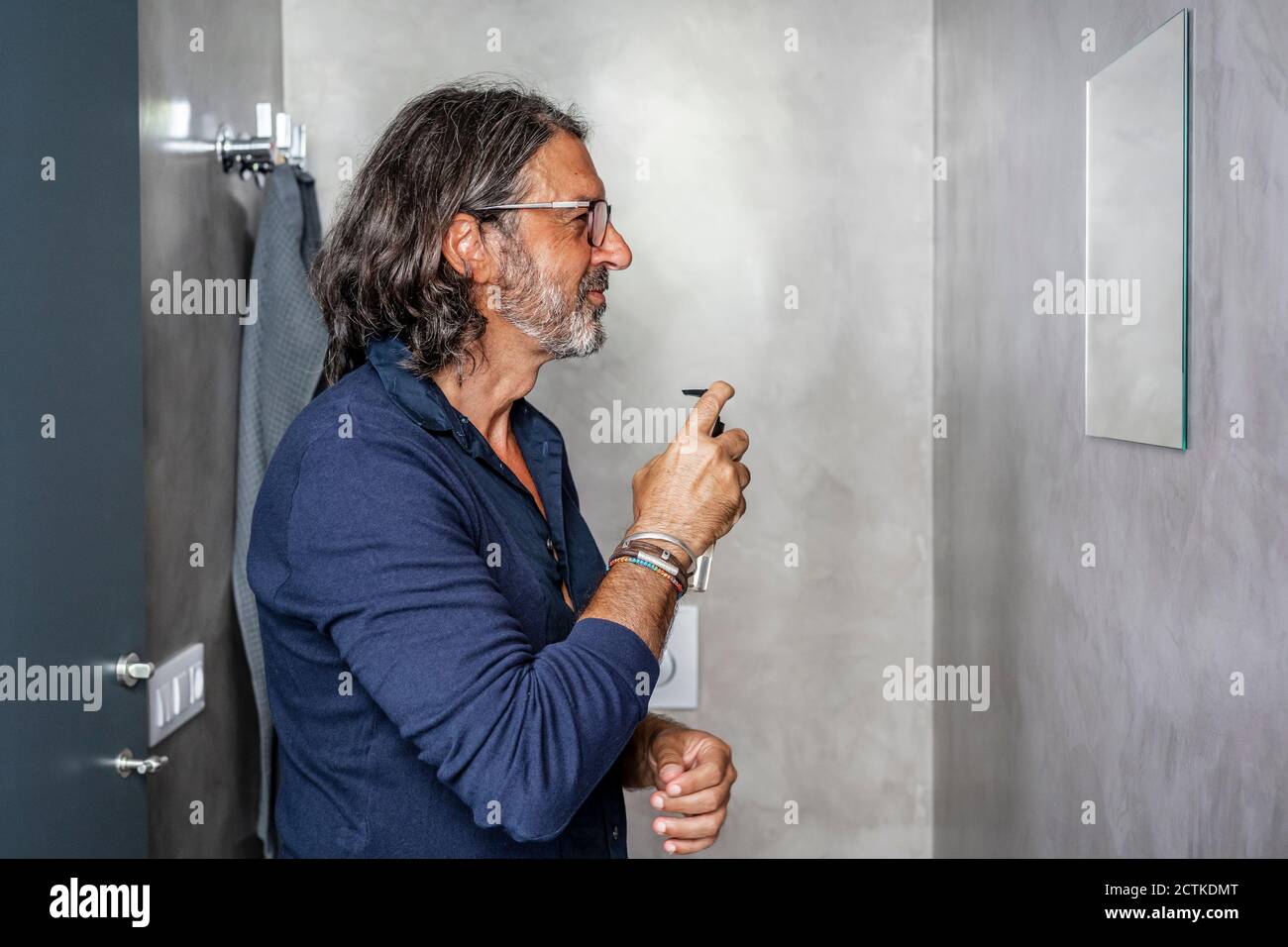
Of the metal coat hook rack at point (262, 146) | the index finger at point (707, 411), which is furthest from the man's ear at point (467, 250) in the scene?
the metal coat hook rack at point (262, 146)

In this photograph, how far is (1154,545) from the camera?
113cm

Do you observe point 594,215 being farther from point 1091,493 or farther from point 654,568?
point 1091,493

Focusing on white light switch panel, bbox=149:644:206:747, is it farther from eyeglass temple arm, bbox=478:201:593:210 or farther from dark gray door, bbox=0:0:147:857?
eyeglass temple arm, bbox=478:201:593:210

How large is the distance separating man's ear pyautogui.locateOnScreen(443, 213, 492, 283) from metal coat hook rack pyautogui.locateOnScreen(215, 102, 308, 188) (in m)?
0.71

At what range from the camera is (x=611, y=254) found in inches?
44.5

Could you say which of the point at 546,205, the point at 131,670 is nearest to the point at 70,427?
the point at 131,670

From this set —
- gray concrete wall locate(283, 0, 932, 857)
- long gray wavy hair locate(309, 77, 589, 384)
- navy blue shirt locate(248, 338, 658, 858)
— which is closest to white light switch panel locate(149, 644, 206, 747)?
navy blue shirt locate(248, 338, 658, 858)

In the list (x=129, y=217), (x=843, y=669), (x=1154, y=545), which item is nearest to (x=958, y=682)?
(x=843, y=669)

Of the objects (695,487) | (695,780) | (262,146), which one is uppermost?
(262,146)

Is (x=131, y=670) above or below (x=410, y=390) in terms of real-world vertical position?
below

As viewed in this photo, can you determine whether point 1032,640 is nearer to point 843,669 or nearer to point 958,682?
point 958,682

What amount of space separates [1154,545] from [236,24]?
147 centimetres

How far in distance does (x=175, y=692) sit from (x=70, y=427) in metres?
0.50

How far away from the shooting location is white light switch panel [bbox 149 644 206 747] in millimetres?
1286
